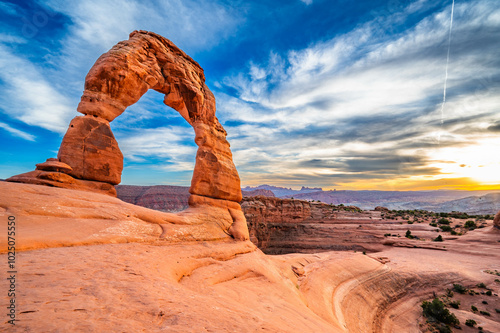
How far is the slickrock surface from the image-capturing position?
9.84 feet

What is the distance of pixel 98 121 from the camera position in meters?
10.0

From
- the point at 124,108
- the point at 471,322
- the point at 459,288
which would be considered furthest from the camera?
the point at 459,288

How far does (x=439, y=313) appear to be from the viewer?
457 inches

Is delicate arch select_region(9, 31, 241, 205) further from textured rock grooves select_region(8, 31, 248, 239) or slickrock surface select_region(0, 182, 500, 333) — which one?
slickrock surface select_region(0, 182, 500, 333)

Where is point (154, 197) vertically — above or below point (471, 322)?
above

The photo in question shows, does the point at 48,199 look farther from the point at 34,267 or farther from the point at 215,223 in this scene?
the point at 215,223

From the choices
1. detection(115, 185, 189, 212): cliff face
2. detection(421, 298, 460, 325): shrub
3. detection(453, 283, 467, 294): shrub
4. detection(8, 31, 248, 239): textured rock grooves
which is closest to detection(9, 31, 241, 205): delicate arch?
detection(8, 31, 248, 239): textured rock grooves

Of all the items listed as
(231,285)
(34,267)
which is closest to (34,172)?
(34,267)

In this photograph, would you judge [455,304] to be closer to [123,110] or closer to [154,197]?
[123,110]

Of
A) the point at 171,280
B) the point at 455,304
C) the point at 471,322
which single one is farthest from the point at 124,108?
the point at 455,304

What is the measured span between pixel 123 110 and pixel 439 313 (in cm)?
1966

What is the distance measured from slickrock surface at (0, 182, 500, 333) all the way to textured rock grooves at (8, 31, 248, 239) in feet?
4.78

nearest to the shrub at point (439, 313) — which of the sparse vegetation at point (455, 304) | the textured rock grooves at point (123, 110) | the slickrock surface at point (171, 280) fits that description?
the slickrock surface at point (171, 280)

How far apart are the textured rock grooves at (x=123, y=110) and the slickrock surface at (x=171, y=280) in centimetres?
146
